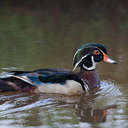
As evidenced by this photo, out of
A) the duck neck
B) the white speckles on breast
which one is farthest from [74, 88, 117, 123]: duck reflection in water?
the duck neck

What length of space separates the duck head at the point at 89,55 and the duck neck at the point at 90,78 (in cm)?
10

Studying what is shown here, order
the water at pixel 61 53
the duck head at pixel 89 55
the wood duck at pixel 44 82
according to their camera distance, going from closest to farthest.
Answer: the water at pixel 61 53 → the wood duck at pixel 44 82 → the duck head at pixel 89 55

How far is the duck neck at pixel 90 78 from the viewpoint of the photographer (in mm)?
8516

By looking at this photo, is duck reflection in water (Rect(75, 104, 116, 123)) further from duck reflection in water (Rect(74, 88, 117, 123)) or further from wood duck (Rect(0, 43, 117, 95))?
wood duck (Rect(0, 43, 117, 95))

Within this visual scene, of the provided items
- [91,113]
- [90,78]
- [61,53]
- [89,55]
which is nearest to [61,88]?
[90,78]

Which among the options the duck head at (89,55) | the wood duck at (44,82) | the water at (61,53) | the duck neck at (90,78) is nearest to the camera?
the water at (61,53)

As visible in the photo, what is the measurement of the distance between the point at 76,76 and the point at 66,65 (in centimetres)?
207

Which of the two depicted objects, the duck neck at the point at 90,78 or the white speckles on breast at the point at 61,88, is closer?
the white speckles on breast at the point at 61,88

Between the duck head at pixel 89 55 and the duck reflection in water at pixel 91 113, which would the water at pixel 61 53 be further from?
the duck head at pixel 89 55

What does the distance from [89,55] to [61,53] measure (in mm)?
2897

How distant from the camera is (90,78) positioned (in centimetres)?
859

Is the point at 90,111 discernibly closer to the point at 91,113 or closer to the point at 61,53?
the point at 91,113

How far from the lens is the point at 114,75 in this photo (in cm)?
957

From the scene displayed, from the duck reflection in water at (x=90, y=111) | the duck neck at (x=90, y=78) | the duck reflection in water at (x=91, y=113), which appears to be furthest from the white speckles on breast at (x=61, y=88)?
the duck reflection in water at (x=91, y=113)
